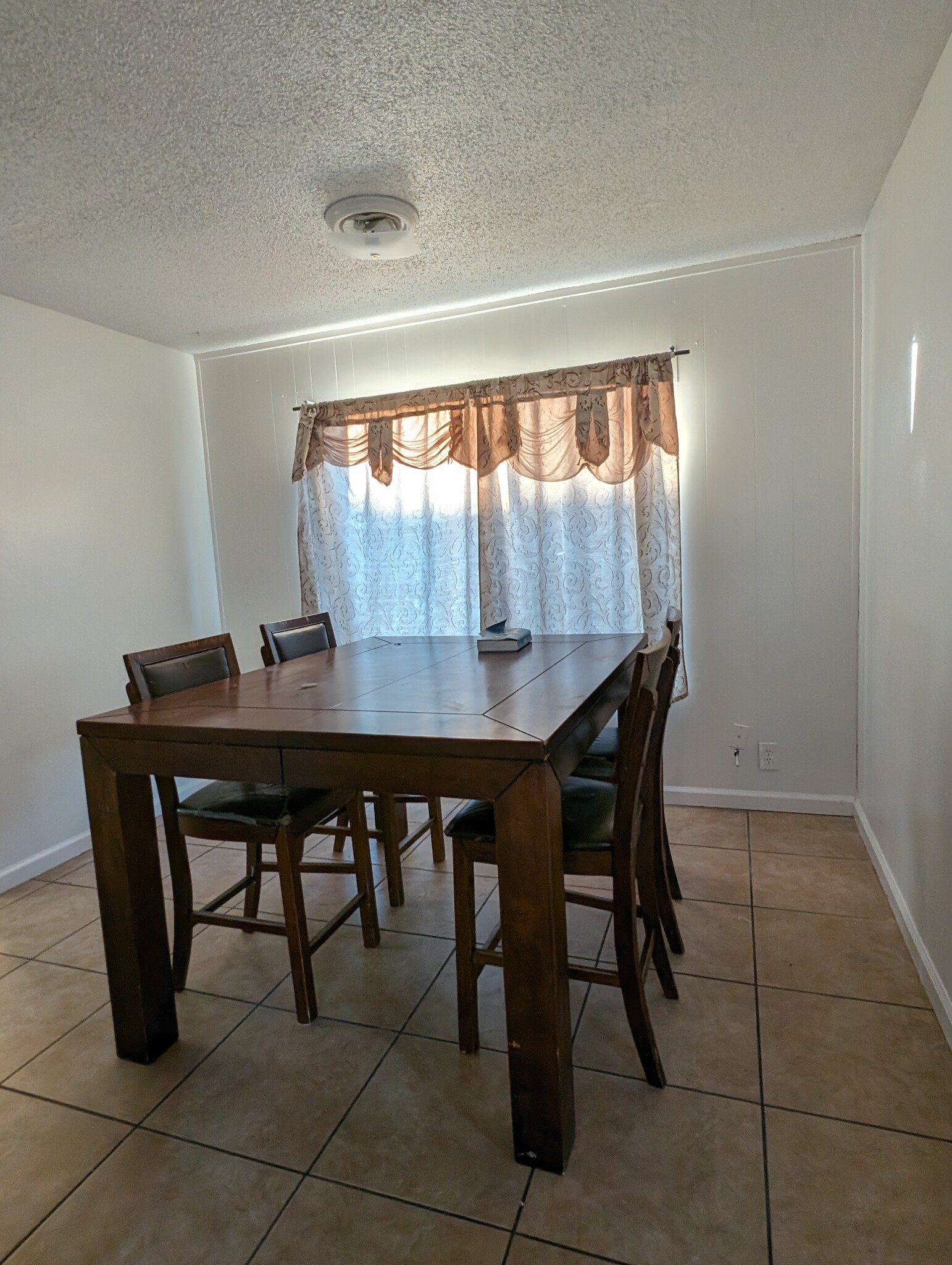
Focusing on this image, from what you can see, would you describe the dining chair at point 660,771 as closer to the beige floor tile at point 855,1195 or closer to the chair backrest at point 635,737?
the chair backrest at point 635,737

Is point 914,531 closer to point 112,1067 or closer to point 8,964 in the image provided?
point 112,1067

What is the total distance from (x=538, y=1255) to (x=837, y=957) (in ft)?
4.03

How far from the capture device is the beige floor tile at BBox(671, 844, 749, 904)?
242cm

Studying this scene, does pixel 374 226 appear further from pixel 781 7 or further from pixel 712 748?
pixel 712 748

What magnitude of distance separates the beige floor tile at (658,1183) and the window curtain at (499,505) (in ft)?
5.80

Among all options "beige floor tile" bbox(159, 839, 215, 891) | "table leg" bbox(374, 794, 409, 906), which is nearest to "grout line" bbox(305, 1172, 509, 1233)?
"table leg" bbox(374, 794, 409, 906)

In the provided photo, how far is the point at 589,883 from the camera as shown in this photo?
2600 millimetres

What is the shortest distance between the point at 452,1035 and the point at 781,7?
2.48m

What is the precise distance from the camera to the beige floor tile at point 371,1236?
123cm

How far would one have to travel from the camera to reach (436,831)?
110 inches

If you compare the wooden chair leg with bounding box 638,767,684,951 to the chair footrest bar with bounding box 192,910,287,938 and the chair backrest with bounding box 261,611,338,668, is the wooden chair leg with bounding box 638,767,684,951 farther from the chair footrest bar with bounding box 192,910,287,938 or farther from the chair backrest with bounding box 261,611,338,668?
the chair backrest with bounding box 261,611,338,668

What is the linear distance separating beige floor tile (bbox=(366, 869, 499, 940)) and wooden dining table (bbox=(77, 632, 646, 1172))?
0.77m

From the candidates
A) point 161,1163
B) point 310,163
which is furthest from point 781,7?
point 161,1163

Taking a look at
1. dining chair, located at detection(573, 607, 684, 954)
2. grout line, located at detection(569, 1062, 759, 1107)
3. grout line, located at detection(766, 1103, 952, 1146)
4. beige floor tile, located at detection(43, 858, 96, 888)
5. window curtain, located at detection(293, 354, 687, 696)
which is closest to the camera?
grout line, located at detection(766, 1103, 952, 1146)
